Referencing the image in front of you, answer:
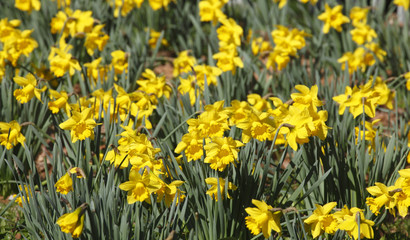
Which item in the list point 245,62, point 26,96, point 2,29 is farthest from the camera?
point 245,62

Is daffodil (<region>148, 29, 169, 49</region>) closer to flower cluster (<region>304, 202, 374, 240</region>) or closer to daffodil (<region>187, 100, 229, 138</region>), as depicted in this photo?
daffodil (<region>187, 100, 229, 138</region>)

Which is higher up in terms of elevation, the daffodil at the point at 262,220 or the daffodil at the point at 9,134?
the daffodil at the point at 9,134

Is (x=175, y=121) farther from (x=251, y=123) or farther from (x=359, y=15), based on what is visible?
(x=359, y=15)

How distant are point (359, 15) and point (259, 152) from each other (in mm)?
2569

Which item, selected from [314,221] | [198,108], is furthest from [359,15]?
[314,221]

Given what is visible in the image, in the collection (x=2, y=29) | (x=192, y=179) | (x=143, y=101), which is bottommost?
(x=192, y=179)

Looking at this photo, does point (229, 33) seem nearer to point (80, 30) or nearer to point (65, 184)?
point (80, 30)

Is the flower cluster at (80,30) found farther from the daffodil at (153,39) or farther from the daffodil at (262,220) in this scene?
the daffodil at (262,220)

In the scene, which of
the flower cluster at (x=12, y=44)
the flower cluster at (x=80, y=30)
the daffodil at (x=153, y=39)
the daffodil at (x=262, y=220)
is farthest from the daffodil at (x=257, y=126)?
the daffodil at (x=153, y=39)

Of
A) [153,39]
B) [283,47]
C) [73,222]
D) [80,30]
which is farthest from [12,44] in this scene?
[73,222]

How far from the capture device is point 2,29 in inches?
147

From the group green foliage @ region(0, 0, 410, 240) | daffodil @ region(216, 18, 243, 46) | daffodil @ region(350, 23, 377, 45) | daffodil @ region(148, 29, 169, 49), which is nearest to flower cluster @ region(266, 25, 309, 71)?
green foliage @ region(0, 0, 410, 240)

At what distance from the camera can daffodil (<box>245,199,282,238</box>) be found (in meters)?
2.12

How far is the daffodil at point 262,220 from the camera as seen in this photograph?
6.95 ft
